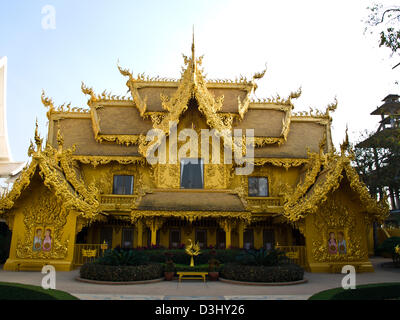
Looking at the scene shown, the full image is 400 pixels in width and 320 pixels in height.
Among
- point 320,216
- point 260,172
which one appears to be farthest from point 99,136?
point 320,216

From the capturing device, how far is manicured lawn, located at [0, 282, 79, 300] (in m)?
6.40

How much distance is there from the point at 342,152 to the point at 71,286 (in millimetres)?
10881

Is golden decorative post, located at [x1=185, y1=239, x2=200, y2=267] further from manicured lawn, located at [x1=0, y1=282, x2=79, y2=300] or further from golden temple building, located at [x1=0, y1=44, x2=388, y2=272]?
manicured lawn, located at [x1=0, y1=282, x2=79, y2=300]

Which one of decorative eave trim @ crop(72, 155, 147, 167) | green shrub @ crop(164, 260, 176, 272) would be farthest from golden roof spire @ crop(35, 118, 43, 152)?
green shrub @ crop(164, 260, 176, 272)

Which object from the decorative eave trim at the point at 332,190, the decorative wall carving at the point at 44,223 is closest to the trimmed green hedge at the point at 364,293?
the decorative eave trim at the point at 332,190

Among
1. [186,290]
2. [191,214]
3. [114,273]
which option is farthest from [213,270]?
[114,273]

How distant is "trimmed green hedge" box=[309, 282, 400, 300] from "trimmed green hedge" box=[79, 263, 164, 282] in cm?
551

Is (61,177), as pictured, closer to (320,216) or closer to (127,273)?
(127,273)

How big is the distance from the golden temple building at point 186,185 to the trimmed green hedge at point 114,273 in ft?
10.9

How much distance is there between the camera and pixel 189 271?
1166 centimetres

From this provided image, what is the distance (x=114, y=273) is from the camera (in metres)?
10.2

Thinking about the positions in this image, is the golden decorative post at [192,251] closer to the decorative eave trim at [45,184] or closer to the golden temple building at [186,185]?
the golden temple building at [186,185]

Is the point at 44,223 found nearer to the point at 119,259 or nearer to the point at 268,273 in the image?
the point at 119,259

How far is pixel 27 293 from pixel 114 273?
3675 mm
